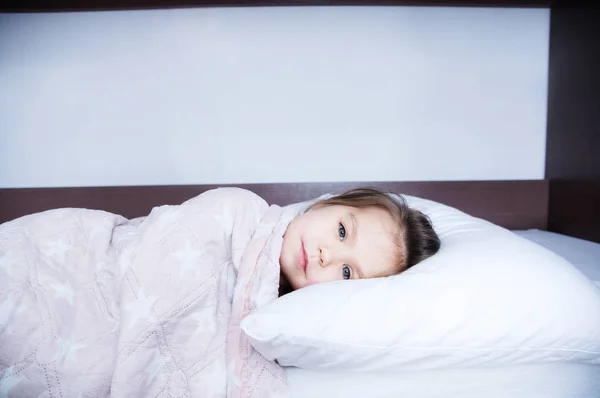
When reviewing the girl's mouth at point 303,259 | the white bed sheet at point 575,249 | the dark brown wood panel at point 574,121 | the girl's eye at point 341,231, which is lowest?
the white bed sheet at point 575,249

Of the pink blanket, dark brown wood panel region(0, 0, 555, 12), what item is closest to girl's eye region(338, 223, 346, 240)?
the pink blanket

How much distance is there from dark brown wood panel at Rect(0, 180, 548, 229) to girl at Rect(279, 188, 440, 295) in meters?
0.40

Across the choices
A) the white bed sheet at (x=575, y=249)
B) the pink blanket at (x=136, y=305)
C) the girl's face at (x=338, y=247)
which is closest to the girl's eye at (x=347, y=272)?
the girl's face at (x=338, y=247)

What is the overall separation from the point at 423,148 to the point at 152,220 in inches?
35.9

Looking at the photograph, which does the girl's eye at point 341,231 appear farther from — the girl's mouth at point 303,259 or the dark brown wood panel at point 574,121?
the dark brown wood panel at point 574,121

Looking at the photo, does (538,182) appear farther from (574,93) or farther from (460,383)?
(460,383)

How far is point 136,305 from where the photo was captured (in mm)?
614

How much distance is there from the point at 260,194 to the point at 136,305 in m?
0.67

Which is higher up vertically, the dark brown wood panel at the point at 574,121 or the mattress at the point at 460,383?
the dark brown wood panel at the point at 574,121

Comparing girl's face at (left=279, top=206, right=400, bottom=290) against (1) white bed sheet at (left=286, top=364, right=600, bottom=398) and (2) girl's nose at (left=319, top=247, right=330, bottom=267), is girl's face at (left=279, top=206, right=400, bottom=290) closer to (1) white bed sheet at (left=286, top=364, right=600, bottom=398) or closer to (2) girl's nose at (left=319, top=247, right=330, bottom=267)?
(2) girl's nose at (left=319, top=247, right=330, bottom=267)

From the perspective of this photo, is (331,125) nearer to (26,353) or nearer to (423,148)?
(423,148)

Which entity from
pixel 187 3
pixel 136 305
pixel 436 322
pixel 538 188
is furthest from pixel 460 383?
pixel 187 3

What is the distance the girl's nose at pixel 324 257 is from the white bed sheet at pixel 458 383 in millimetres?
209

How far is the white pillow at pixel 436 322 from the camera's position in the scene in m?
0.55
